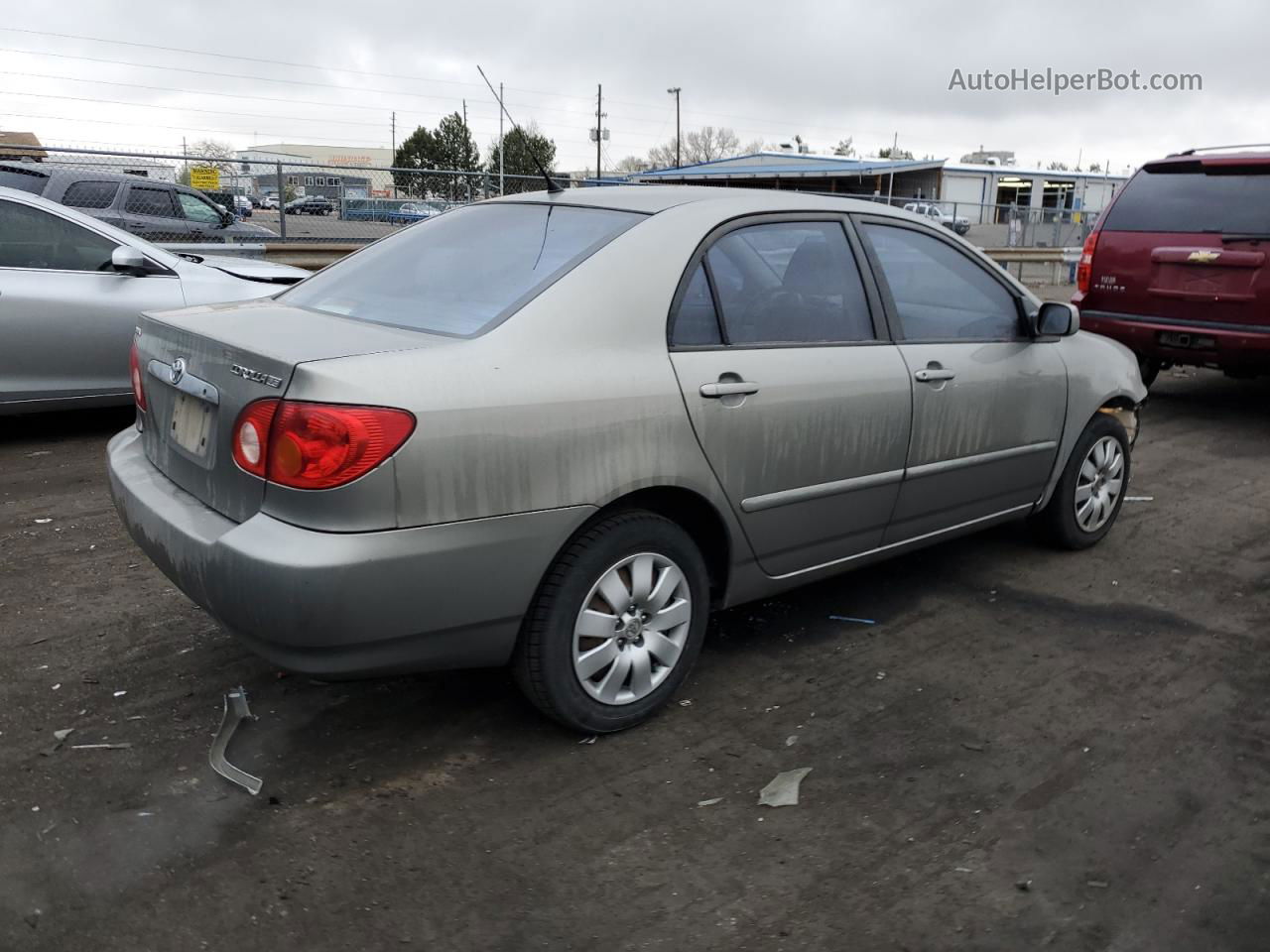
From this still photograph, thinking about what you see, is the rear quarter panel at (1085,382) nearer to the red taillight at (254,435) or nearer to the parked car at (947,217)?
the red taillight at (254,435)

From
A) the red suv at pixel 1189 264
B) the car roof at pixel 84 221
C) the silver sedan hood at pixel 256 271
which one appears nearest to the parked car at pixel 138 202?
the silver sedan hood at pixel 256 271

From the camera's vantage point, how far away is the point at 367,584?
2713 mm

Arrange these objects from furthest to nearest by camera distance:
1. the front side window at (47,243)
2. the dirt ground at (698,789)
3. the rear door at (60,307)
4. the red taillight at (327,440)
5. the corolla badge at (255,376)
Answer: the front side window at (47,243) < the rear door at (60,307) < the corolla badge at (255,376) < the red taillight at (327,440) < the dirt ground at (698,789)

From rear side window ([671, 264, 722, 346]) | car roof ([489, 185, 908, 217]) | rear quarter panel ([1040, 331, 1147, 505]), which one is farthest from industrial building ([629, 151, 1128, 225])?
rear side window ([671, 264, 722, 346])

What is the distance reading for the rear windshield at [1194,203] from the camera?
7492 mm

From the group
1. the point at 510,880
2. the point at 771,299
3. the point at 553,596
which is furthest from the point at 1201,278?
the point at 510,880

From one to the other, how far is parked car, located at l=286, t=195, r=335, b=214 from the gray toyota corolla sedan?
9650mm

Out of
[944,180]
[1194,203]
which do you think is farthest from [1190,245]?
[944,180]

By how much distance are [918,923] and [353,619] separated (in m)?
1.52

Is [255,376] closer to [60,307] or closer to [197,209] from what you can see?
[60,307]

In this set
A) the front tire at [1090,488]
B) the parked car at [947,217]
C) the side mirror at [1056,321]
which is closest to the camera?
the side mirror at [1056,321]

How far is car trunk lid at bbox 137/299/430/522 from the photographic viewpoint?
2871mm

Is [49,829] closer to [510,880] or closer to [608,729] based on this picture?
[510,880]

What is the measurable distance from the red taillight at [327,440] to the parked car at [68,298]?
4.47 metres
